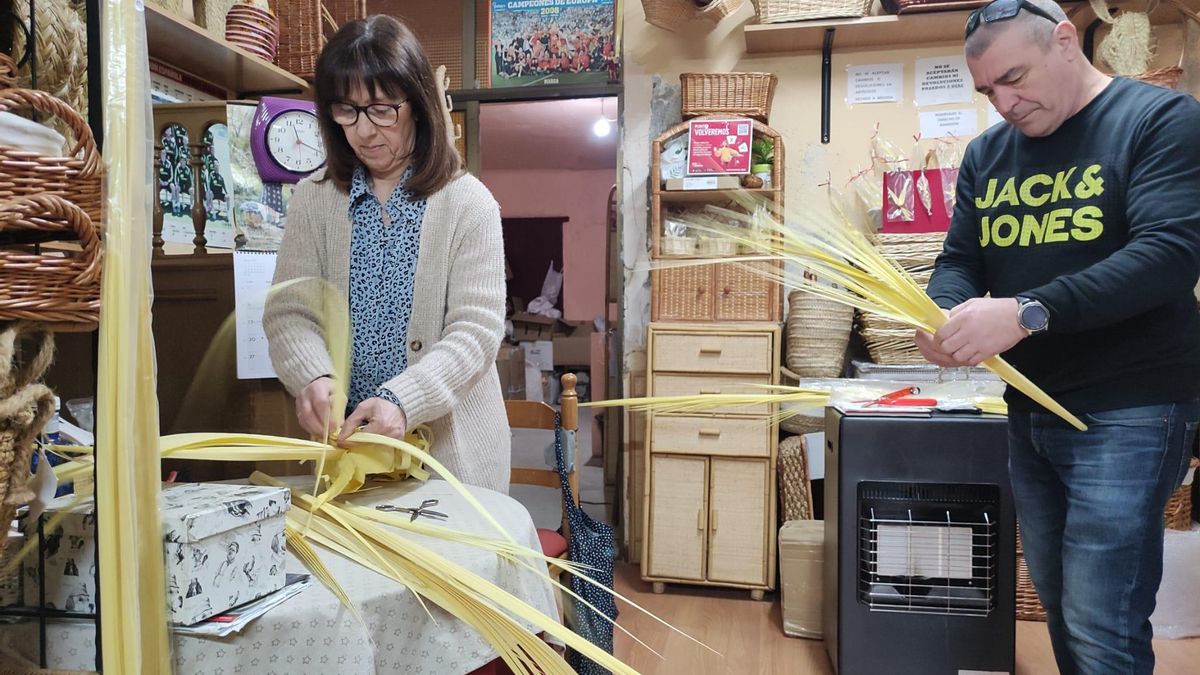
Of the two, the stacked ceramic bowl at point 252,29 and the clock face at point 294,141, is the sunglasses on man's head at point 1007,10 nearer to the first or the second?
the clock face at point 294,141

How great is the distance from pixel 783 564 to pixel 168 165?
2.13 metres

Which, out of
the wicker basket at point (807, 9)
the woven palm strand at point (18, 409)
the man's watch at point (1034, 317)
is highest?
the wicker basket at point (807, 9)

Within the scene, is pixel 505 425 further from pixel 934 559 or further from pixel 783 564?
pixel 783 564

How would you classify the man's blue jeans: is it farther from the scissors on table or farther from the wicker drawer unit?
the wicker drawer unit

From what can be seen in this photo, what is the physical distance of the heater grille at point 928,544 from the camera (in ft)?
6.33

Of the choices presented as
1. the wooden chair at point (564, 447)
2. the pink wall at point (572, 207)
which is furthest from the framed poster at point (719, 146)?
the pink wall at point (572, 207)

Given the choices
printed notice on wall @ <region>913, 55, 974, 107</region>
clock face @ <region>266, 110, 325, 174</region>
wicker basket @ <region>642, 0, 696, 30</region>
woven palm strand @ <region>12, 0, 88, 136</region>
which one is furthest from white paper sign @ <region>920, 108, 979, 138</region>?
woven palm strand @ <region>12, 0, 88, 136</region>

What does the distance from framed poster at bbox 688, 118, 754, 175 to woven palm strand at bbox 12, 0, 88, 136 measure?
2158mm

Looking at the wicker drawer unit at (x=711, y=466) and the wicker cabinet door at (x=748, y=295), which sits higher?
the wicker cabinet door at (x=748, y=295)

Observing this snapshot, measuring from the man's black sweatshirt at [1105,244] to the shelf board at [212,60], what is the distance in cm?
190

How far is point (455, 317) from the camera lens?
3.86ft

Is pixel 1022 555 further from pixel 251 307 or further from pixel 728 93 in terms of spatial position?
pixel 251 307

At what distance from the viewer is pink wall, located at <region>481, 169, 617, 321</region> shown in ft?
22.2

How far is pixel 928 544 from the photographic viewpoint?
195 cm
